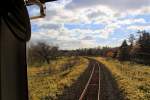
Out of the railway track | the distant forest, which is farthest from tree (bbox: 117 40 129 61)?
the railway track

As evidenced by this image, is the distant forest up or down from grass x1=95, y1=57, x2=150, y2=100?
up

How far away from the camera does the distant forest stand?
78.5 inches

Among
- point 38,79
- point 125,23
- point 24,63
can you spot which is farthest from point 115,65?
point 24,63

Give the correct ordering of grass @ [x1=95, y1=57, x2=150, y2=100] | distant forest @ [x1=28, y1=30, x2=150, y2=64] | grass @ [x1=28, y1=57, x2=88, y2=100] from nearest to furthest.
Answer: distant forest @ [x1=28, y1=30, x2=150, y2=64], grass @ [x1=95, y1=57, x2=150, y2=100], grass @ [x1=28, y1=57, x2=88, y2=100]

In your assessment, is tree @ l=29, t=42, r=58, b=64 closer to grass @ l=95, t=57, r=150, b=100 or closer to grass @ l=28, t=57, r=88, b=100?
grass @ l=28, t=57, r=88, b=100

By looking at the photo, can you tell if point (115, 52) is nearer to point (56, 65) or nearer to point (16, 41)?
point (56, 65)

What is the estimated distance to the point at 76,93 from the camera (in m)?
2.29

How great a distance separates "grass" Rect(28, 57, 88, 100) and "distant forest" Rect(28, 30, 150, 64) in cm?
7

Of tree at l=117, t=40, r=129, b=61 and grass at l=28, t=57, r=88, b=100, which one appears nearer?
tree at l=117, t=40, r=129, b=61

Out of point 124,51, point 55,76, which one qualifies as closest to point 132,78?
point 124,51

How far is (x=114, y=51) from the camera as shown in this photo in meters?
2.16

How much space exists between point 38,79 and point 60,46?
16.4 inches

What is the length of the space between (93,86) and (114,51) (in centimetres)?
33

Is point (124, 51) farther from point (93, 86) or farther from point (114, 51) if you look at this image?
point (93, 86)
